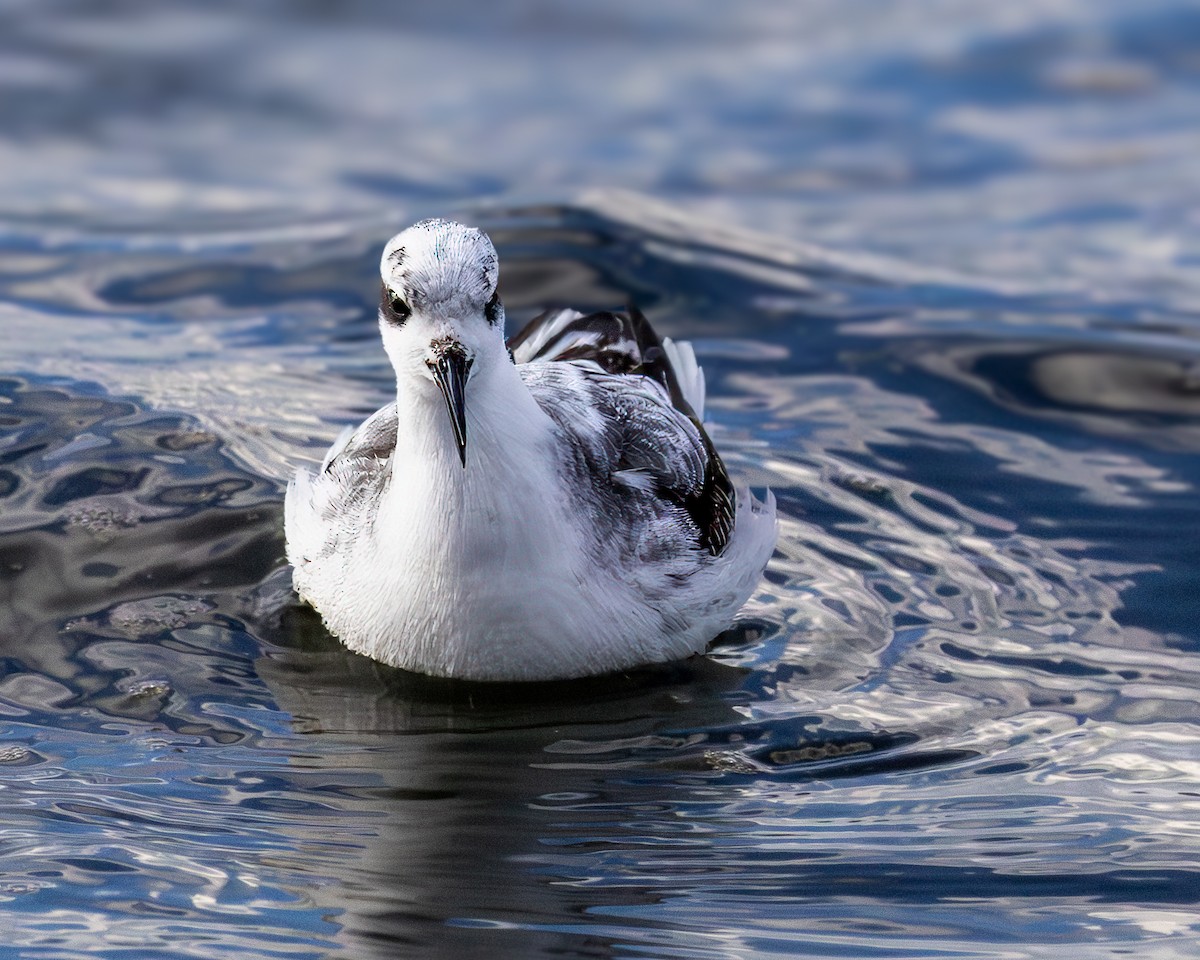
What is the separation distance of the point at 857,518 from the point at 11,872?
3.79m

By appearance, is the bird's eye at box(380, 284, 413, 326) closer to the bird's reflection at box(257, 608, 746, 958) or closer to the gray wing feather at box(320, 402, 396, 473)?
the gray wing feather at box(320, 402, 396, 473)

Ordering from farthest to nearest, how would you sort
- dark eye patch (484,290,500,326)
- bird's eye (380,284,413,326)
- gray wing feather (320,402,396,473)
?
gray wing feather (320,402,396,473) < dark eye patch (484,290,500,326) < bird's eye (380,284,413,326)

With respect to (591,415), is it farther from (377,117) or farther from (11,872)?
(377,117)

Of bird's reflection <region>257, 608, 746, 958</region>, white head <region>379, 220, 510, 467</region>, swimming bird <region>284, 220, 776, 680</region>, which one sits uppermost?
white head <region>379, 220, 510, 467</region>

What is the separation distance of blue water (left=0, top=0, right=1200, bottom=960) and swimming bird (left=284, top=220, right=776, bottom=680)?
238mm

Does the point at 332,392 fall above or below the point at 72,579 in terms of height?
above

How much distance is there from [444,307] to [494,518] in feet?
2.33

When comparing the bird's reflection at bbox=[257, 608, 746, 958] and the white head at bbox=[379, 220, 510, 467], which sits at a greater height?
the white head at bbox=[379, 220, 510, 467]

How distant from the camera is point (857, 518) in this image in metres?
7.36

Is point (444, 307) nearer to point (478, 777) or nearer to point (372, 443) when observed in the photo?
point (372, 443)

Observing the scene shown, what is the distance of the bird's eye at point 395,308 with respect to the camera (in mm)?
5426

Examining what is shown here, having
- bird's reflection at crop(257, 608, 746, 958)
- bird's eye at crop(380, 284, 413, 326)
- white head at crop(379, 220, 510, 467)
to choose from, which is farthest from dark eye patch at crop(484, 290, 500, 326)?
bird's reflection at crop(257, 608, 746, 958)

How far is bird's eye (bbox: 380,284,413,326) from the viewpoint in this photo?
5426 millimetres

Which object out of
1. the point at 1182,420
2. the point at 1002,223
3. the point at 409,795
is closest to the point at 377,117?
the point at 1002,223
